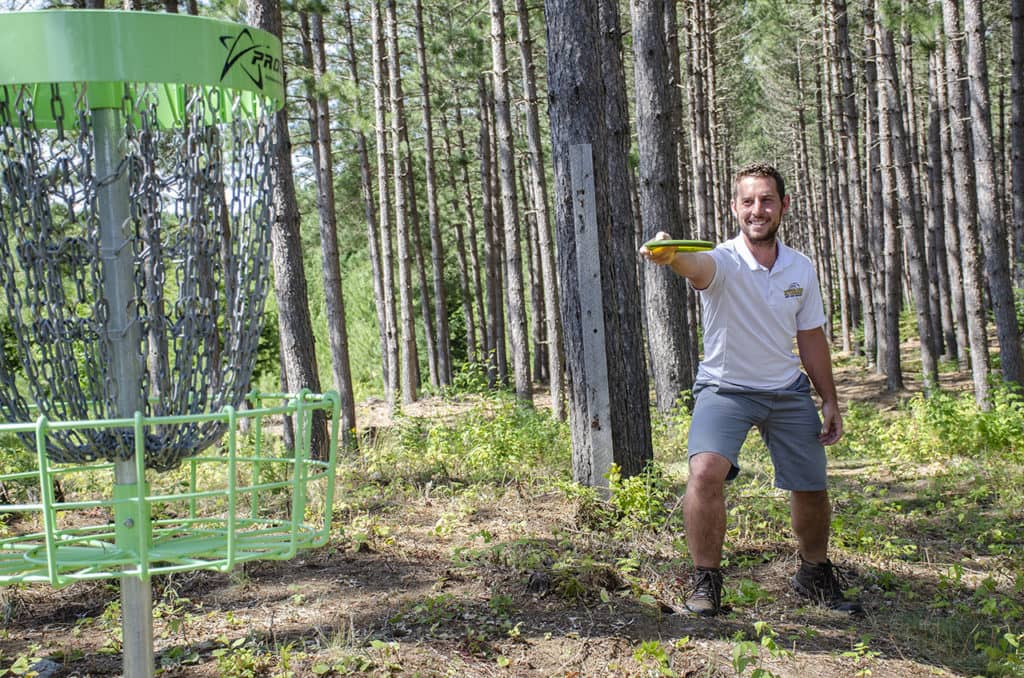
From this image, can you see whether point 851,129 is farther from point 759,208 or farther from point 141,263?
point 141,263

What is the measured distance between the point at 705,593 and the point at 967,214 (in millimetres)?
10366

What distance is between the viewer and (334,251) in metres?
13.3

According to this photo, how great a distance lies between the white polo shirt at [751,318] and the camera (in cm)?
443

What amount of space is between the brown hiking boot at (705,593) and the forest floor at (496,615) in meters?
0.06

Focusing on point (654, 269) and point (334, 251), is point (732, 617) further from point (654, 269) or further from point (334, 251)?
point (334, 251)

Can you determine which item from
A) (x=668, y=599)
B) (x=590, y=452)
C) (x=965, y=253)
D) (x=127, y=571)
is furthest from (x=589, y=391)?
(x=965, y=253)

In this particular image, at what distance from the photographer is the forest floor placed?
13.0ft

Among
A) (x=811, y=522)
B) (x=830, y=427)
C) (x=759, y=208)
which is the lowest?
(x=811, y=522)

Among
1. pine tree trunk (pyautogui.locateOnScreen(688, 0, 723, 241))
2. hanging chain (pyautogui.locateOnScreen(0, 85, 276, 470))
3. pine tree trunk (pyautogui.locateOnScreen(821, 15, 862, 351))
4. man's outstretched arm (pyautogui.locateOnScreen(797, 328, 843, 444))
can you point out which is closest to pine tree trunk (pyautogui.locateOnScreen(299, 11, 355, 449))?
man's outstretched arm (pyautogui.locateOnScreen(797, 328, 843, 444))

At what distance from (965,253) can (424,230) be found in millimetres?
18446

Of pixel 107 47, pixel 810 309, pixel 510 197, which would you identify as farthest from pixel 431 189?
pixel 107 47

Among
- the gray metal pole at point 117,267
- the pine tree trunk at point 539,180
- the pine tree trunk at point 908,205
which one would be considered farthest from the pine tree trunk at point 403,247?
the gray metal pole at point 117,267

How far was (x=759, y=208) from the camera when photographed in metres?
4.49

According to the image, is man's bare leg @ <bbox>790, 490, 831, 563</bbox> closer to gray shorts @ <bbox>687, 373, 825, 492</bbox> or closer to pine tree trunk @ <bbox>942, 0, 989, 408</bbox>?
gray shorts @ <bbox>687, 373, 825, 492</bbox>
